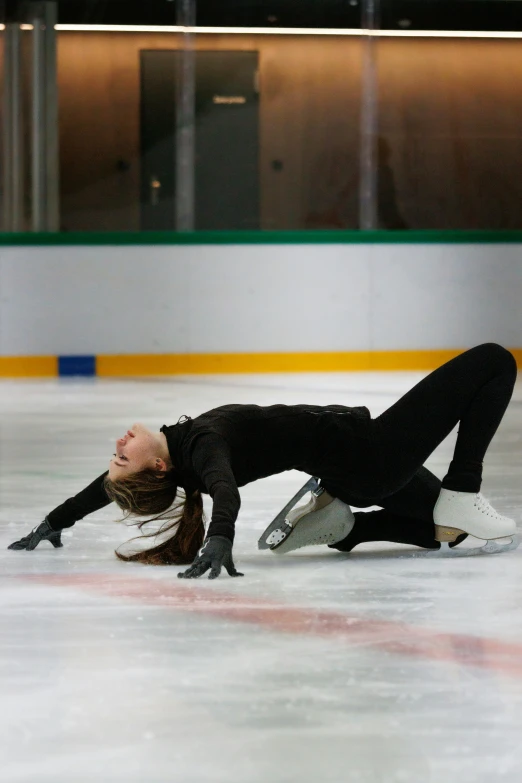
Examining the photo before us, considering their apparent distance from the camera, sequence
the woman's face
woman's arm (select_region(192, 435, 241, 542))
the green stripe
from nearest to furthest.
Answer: woman's arm (select_region(192, 435, 241, 542)) → the woman's face → the green stripe

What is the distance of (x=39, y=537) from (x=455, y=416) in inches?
43.5

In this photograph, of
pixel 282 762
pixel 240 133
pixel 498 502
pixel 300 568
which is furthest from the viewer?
pixel 240 133

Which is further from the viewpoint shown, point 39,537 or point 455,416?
point 39,537

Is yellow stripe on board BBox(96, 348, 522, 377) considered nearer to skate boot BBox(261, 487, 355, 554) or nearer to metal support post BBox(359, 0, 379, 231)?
metal support post BBox(359, 0, 379, 231)

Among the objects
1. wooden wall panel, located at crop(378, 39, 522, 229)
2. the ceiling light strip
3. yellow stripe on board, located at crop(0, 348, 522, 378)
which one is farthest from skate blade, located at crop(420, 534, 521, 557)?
the ceiling light strip

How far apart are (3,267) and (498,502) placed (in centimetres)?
543

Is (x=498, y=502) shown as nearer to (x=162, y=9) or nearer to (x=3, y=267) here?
(x=3, y=267)

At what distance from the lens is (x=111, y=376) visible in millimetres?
8625

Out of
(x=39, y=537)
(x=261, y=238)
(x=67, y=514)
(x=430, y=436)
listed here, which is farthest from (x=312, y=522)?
(x=261, y=238)

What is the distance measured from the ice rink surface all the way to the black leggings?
9cm

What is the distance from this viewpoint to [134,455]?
288 cm

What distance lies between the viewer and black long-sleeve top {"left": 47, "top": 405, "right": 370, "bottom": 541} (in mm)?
2896

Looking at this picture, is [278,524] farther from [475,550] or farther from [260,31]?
[260,31]

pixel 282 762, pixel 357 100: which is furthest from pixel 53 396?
pixel 282 762
